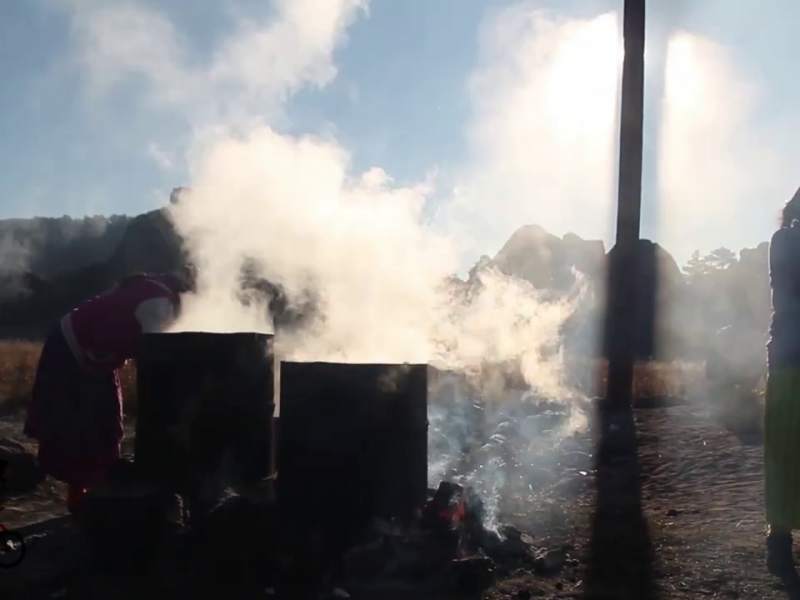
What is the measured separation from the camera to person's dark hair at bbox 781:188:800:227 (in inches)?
201

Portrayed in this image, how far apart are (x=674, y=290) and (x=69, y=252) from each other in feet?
117

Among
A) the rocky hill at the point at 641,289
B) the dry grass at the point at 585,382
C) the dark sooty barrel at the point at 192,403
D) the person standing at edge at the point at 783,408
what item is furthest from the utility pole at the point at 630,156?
the rocky hill at the point at 641,289

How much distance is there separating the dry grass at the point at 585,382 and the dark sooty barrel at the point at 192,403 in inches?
213

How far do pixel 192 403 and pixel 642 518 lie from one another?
3.16 meters

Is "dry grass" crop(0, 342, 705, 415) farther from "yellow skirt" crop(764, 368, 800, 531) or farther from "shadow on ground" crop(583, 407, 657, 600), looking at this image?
"yellow skirt" crop(764, 368, 800, 531)

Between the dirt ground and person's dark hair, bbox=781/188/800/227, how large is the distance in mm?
1933

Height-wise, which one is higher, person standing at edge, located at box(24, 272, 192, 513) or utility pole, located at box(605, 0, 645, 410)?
utility pole, located at box(605, 0, 645, 410)

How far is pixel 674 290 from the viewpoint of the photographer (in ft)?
111

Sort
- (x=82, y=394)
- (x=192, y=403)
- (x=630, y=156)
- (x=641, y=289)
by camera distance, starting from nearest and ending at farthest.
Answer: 1. (x=192, y=403)
2. (x=82, y=394)
3. (x=630, y=156)
4. (x=641, y=289)

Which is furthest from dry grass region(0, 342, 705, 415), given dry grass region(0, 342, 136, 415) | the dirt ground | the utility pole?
the dirt ground

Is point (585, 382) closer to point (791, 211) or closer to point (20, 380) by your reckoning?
point (791, 211)

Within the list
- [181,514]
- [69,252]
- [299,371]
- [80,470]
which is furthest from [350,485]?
[69,252]

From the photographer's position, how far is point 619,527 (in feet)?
18.9

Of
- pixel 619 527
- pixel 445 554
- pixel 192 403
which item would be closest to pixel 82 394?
pixel 192 403
